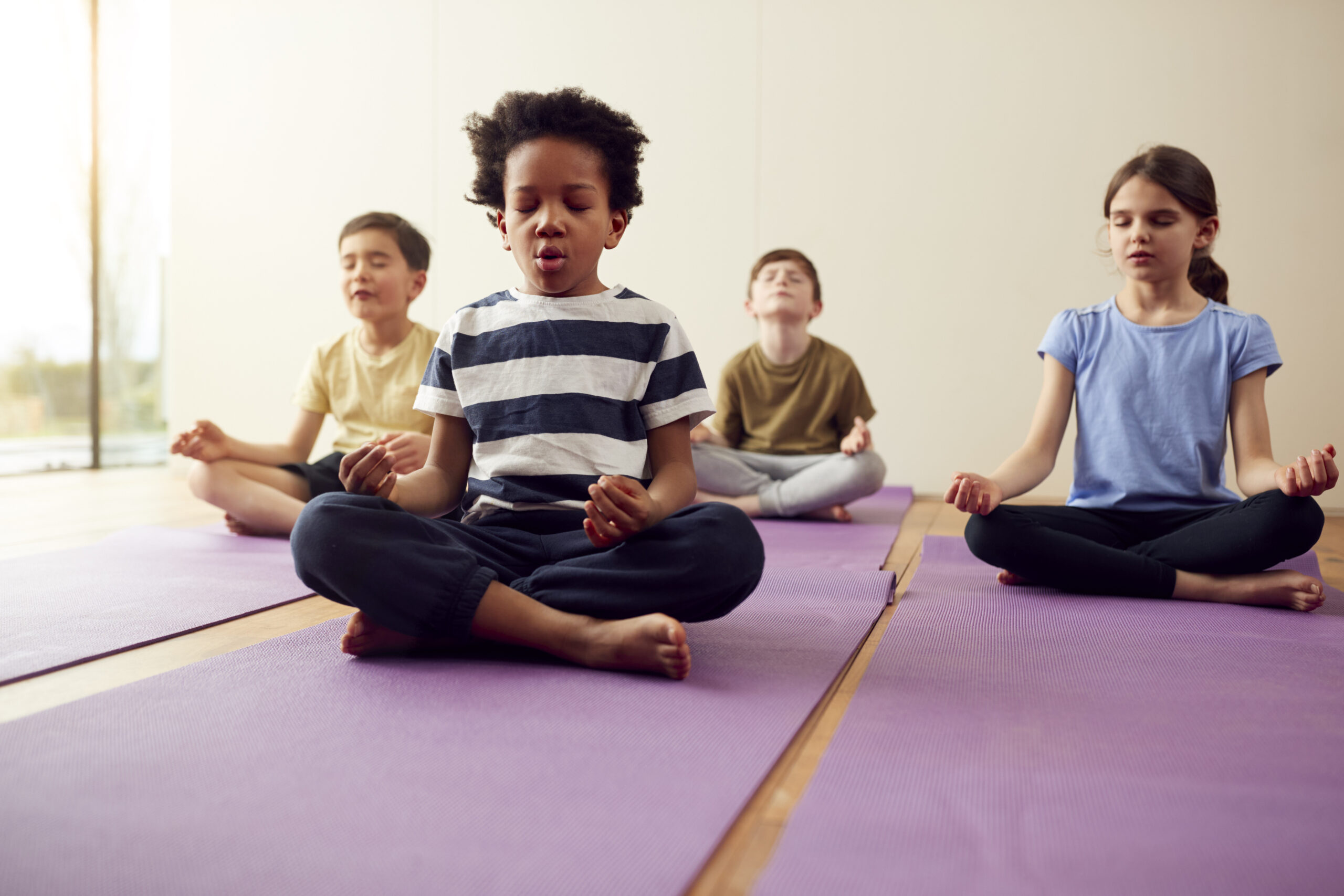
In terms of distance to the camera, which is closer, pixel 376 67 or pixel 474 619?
pixel 474 619

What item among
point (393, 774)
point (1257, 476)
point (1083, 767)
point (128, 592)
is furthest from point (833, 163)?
point (393, 774)

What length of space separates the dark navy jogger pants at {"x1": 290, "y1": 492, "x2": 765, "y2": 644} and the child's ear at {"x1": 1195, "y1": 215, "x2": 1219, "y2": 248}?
3.38 feet

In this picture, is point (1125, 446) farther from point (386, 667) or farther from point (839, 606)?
point (386, 667)

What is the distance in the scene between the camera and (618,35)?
132 inches

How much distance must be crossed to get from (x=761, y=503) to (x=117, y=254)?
2.75 meters

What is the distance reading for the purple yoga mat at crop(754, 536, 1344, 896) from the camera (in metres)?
0.62

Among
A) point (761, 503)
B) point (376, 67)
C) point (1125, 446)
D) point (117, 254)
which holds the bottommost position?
point (761, 503)

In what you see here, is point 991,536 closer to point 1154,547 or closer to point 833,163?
point 1154,547

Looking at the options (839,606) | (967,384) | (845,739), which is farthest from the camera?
(967,384)

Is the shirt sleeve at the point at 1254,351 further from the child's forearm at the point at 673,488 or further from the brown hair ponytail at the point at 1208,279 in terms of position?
the child's forearm at the point at 673,488

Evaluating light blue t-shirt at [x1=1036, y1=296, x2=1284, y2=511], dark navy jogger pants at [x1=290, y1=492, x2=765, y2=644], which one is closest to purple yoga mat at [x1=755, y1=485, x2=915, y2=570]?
light blue t-shirt at [x1=1036, y1=296, x2=1284, y2=511]

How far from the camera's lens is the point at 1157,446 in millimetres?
1603

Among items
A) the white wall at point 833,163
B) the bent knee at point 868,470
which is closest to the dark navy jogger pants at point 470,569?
the bent knee at point 868,470

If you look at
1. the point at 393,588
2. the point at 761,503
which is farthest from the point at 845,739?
the point at 761,503
